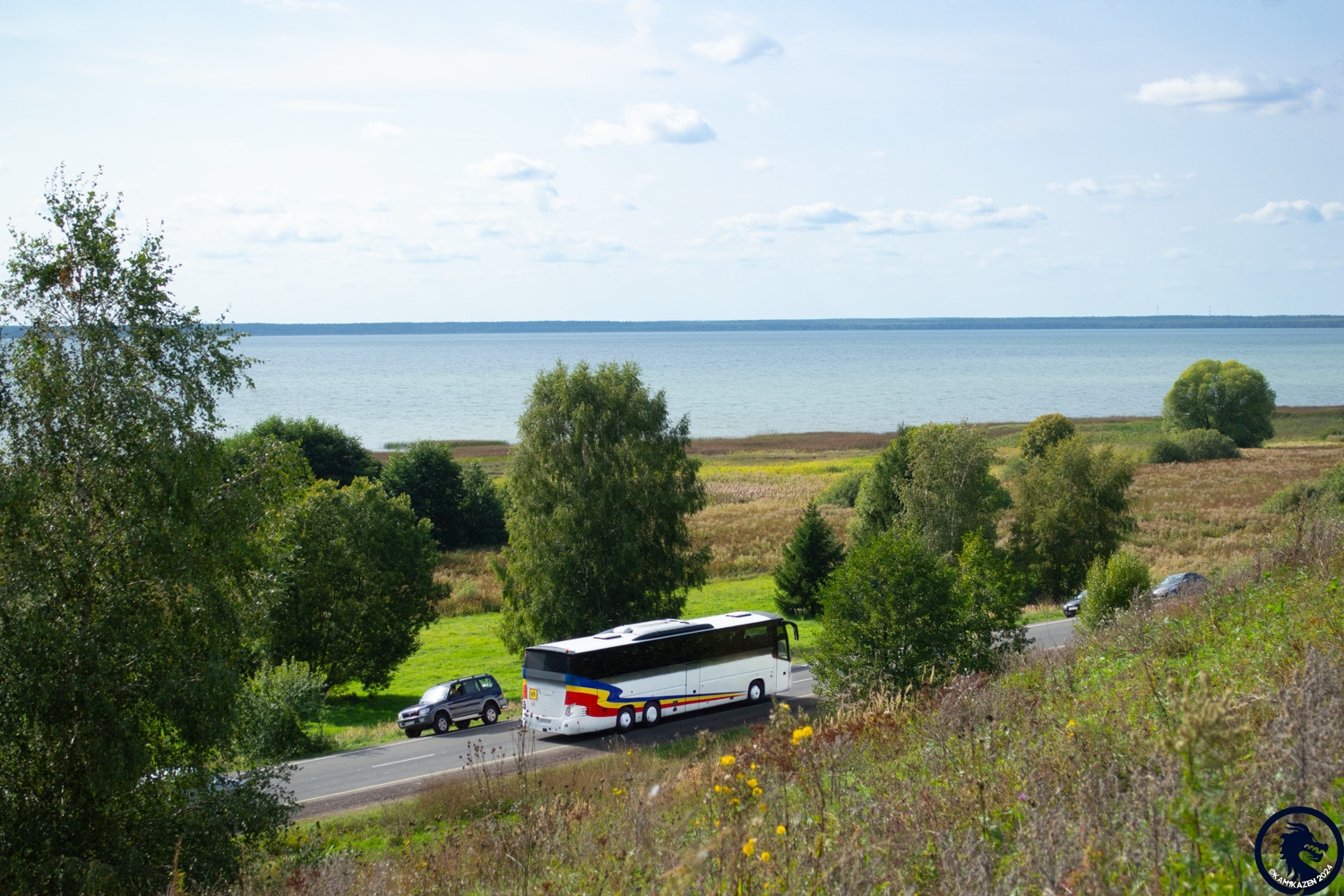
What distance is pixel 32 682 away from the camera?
10.7m

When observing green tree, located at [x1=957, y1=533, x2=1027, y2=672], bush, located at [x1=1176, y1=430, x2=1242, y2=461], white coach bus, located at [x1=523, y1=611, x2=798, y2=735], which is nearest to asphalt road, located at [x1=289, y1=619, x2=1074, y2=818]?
white coach bus, located at [x1=523, y1=611, x2=798, y2=735]

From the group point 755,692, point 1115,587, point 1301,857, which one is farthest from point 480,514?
point 1301,857

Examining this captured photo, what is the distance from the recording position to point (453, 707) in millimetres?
25672

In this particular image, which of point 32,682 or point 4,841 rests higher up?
point 32,682

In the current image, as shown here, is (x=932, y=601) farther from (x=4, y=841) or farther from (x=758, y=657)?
(x=4, y=841)

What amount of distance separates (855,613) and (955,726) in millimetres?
10900

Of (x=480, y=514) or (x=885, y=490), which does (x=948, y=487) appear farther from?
(x=480, y=514)

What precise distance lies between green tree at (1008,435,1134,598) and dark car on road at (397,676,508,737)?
28.3 meters

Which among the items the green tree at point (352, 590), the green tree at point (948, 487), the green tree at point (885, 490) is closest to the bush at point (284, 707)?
the green tree at point (352, 590)

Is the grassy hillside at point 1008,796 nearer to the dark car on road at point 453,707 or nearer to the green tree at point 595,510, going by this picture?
the dark car on road at point 453,707

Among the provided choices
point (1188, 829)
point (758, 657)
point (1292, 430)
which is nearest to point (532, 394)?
point (758, 657)

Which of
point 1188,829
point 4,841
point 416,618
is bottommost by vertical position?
point 416,618

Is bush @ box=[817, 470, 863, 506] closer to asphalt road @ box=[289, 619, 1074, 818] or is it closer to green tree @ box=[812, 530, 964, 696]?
asphalt road @ box=[289, 619, 1074, 818]

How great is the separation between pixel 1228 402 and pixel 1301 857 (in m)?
112
